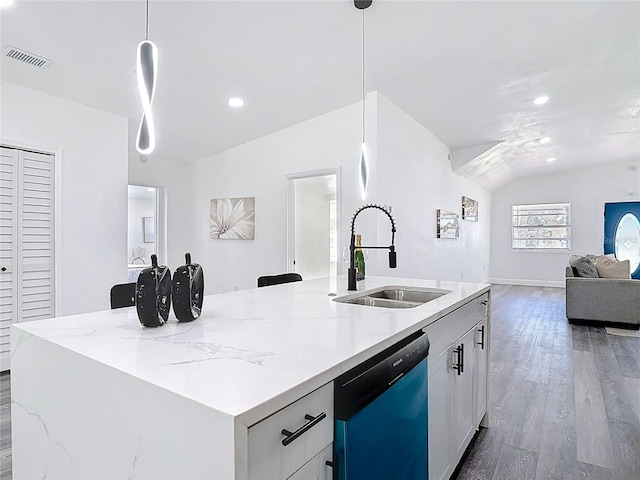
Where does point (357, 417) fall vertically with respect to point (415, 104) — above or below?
A: below

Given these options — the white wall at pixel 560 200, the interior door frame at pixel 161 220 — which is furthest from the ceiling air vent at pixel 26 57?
the white wall at pixel 560 200

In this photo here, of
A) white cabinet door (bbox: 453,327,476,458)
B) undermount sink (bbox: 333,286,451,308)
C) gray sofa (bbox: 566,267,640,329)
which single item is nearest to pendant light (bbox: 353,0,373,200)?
undermount sink (bbox: 333,286,451,308)

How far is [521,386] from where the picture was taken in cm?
312

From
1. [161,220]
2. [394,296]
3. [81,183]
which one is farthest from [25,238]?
[394,296]

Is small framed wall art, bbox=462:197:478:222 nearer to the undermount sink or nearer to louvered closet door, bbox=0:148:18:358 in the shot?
the undermount sink

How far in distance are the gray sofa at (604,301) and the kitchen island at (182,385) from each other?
15.8 feet

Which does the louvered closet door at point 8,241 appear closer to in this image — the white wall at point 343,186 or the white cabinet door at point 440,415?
the white wall at point 343,186

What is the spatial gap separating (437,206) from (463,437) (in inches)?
173

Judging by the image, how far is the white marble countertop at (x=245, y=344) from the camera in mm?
785

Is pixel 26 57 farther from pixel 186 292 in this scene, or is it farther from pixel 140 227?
pixel 140 227

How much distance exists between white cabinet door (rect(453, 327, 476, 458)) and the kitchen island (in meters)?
0.40

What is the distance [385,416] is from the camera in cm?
117

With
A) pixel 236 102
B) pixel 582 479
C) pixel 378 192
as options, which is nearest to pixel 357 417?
pixel 582 479

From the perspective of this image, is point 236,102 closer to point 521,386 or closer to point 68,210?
point 68,210
